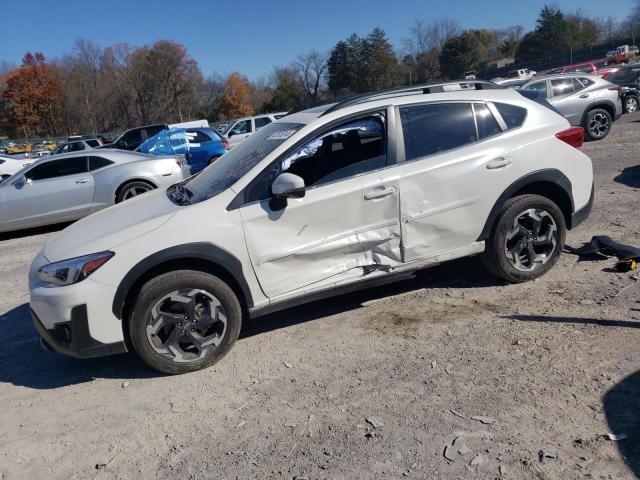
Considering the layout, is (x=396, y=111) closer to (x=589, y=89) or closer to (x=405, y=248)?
(x=405, y=248)

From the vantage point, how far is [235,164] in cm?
434

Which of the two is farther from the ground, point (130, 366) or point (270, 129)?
point (270, 129)

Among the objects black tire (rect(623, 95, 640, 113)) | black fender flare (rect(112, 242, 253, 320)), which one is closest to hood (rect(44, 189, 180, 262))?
black fender flare (rect(112, 242, 253, 320))

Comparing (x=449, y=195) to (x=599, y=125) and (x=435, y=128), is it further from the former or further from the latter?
(x=599, y=125)

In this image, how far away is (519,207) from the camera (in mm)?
4438

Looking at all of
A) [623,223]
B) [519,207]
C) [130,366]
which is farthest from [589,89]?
[130,366]

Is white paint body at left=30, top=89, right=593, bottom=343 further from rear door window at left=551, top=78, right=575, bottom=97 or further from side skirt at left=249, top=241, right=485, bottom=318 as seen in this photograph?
rear door window at left=551, top=78, right=575, bottom=97

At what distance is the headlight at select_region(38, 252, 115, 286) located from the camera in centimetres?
351

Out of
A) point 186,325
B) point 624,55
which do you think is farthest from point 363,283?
point 624,55

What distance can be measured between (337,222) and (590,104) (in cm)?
1180

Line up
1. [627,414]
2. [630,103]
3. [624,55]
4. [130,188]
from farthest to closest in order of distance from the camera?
[624,55], [630,103], [130,188], [627,414]

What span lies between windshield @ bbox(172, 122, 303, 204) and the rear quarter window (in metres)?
1.83

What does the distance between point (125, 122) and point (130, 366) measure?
80241 mm

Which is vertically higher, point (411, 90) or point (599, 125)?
point (411, 90)
